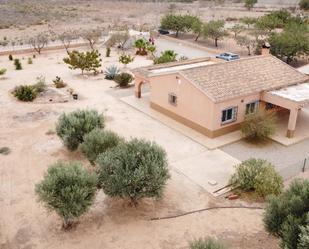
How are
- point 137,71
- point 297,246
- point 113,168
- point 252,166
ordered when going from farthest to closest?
point 137,71
point 252,166
point 113,168
point 297,246

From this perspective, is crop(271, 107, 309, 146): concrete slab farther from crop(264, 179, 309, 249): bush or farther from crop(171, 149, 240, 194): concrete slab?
crop(264, 179, 309, 249): bush

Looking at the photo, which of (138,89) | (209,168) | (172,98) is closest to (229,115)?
(172,98)

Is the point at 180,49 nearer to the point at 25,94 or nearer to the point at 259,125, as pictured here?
the point at 25,94

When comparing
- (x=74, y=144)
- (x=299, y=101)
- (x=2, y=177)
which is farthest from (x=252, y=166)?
(x=2, y=177)

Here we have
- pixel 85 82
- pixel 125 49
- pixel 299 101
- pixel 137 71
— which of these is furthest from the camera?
pixel 125 49

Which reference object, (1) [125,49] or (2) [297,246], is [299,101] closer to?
(2) [297,246]

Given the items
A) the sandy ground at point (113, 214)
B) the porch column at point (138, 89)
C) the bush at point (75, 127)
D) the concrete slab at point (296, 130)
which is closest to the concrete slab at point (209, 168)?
the sandy ground at point (113, 214)
